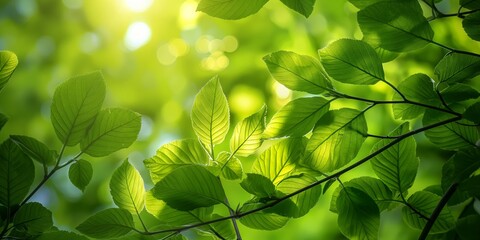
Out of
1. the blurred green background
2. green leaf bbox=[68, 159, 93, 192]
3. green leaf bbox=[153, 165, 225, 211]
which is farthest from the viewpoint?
the blurred green background

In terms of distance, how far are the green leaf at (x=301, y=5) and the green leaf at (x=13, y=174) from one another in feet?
1.08

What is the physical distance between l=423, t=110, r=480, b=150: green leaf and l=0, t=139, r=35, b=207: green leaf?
445 mm

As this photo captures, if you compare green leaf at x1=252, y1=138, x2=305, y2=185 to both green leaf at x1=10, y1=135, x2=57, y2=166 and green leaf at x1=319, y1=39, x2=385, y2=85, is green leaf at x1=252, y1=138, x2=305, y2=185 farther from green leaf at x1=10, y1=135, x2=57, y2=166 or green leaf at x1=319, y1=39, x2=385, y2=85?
green leaf at x1=10, y1=135, x2=57, y2=166

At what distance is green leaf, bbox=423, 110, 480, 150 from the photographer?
0.51m

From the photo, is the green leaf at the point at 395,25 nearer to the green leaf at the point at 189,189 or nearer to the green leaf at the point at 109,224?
the green leaf at the point at 189,189

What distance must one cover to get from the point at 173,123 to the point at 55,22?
1.09m

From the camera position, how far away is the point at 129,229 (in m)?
0.51

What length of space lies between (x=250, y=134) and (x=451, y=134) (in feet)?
0.74

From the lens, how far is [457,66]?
1.64ft

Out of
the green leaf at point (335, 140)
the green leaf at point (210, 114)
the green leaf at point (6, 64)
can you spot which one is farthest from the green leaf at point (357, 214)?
the green leaf at point (6, 64)

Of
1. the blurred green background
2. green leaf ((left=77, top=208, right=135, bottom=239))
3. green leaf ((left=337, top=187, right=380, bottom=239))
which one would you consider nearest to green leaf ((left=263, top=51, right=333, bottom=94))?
green leaf ((left=337, top=187, right=380, bottom=239))

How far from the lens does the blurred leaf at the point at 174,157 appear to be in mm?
516

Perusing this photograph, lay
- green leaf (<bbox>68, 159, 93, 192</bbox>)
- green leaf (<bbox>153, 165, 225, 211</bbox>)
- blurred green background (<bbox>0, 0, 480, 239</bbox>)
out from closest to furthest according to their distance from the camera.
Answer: green leaf (<bbox>153, 165, 225, 211</bbox>)
green leaf (<bbox>68, 159, 93, 192</bbox>)
blurred green background (<bbox>0, 0, 480, 239</bbox>)

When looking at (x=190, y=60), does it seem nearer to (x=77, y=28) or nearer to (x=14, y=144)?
(x=77, y=28)
